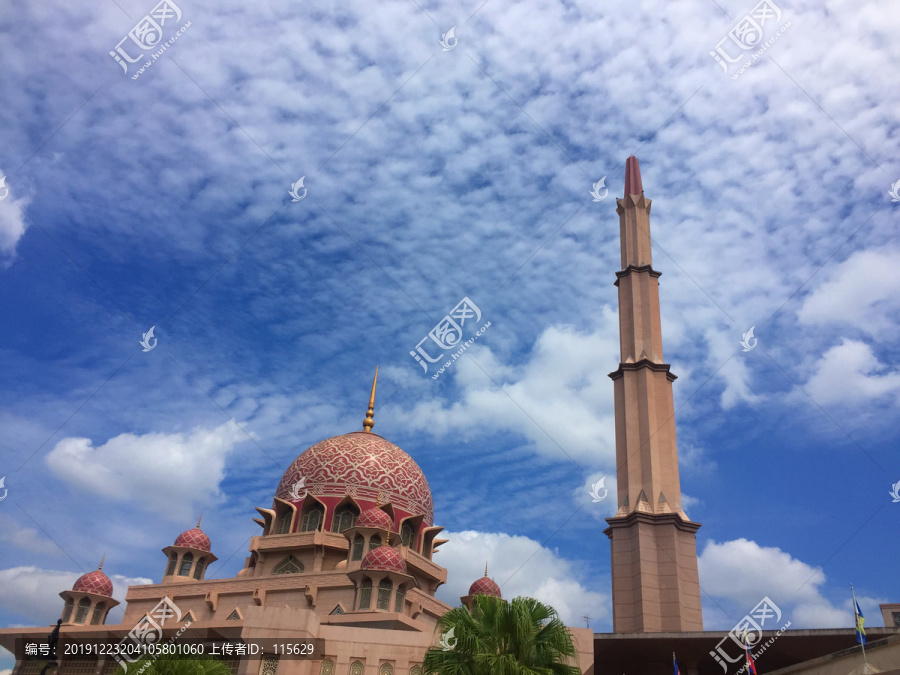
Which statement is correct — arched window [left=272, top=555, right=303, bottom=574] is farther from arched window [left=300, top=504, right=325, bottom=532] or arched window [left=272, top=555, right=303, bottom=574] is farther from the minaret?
the minaret

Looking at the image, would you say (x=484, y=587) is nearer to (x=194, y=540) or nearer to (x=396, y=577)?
(x=396, y=577)

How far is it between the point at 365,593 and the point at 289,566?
638 centimetres

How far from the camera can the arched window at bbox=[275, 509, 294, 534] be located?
3157 centimetres

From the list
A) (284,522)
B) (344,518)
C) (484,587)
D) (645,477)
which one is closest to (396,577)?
(484,587)

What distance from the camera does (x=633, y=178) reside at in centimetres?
3622

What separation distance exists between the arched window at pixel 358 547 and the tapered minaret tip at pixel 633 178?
2129 cm

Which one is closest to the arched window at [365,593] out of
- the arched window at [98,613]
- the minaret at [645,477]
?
the minaret at [645,477]

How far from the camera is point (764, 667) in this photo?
2352 cm

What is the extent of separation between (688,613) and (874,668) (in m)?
12.5

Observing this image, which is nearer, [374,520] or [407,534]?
[374,520]

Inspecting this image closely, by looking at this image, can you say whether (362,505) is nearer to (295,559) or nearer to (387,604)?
(295,559)

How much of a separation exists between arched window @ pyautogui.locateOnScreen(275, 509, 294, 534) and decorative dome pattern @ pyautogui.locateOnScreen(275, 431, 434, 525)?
0.76 m

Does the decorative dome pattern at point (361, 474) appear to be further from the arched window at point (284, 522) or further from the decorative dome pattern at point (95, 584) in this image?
the decorative dome pattern at point (95, 584)

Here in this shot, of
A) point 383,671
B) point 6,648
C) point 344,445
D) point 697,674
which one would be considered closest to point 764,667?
point 697,674
